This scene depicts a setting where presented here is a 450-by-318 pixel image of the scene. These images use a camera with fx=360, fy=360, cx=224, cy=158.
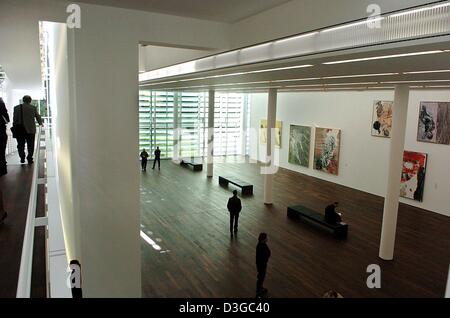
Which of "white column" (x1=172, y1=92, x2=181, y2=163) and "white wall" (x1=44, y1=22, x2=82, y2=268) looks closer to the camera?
"white wall" (x1=44, y1=22, x2=82, y2=268)

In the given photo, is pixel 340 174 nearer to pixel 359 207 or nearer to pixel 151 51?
pixel 359 207

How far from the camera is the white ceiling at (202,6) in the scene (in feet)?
14.2

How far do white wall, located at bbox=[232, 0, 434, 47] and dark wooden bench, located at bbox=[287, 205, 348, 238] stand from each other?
333 inches

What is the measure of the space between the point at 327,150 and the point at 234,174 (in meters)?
5.81

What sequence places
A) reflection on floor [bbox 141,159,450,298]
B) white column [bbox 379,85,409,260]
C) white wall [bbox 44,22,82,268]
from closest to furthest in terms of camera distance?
1. white wall [bbox 44,22,82,268]
2. reflection on floor [bbox 141,159,450,298]
3. white column [bbox 379,85,409,260]

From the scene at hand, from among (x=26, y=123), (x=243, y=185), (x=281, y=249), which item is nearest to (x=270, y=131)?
(x=243, y=185)

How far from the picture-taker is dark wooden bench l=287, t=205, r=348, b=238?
11828 millimetres

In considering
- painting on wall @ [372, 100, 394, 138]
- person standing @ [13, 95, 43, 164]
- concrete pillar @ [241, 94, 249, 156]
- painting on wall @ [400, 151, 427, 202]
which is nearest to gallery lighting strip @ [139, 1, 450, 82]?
person standing @ [13, 95, 43, 164]

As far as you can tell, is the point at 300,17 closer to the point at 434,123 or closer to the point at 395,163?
the point at 395,163

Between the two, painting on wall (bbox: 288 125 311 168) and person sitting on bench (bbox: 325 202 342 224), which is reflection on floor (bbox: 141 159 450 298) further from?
painting on wall (bbox: 288 125 311 168)

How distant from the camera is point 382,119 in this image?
682 inches

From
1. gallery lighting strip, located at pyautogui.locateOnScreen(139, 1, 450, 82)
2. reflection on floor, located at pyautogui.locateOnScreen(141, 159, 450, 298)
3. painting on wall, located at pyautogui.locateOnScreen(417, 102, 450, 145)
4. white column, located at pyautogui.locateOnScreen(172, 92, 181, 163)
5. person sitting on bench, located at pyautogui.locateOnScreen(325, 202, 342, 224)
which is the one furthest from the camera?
white column, located at pyautogui.locateOnScreen(172, 92, 181, 163)
